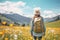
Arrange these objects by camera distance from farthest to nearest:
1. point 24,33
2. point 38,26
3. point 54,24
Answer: point 54,24 → point 24,33 → point 38,26

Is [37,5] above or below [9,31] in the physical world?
above

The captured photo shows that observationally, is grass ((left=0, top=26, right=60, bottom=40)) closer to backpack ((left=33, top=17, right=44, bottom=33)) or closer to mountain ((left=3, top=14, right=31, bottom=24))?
mountain ((left=3, top=14, right=31, bottom=24))

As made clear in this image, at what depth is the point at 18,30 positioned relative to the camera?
19.7ft

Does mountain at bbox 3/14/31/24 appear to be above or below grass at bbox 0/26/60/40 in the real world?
above

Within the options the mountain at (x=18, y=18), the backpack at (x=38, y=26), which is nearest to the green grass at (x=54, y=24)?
the backpack at (x=38, y=26)

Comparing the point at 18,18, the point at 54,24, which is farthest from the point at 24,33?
the point at 54,24

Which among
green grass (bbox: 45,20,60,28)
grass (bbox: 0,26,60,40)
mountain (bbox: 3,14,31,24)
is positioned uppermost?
mountain (bbox: 3,14,31,24)

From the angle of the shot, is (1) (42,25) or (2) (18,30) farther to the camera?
(2) (18,30)

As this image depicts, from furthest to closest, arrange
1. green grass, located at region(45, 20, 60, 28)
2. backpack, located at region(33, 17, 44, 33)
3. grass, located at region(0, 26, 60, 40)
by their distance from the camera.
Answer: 1. green grass, located at region(45, 20, 60, 28)
2. grass, located at region(0, 26, 60, 40)
3. backpack, located at region(33, 17, 44, 33)

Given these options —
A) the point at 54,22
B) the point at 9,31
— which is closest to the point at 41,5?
the point at 54,22

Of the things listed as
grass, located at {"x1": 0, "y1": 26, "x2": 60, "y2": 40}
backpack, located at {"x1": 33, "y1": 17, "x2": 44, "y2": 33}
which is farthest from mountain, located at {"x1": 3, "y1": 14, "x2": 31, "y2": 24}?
backpack, located at {"x1": 33, "y1": 17, "x2": 44, "y2": 33}

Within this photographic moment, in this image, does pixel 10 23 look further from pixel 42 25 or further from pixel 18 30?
pixel 42 25

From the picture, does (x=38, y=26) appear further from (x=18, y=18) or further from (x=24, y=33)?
(x=18, y=18)

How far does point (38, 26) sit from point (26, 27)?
449 millimetres
